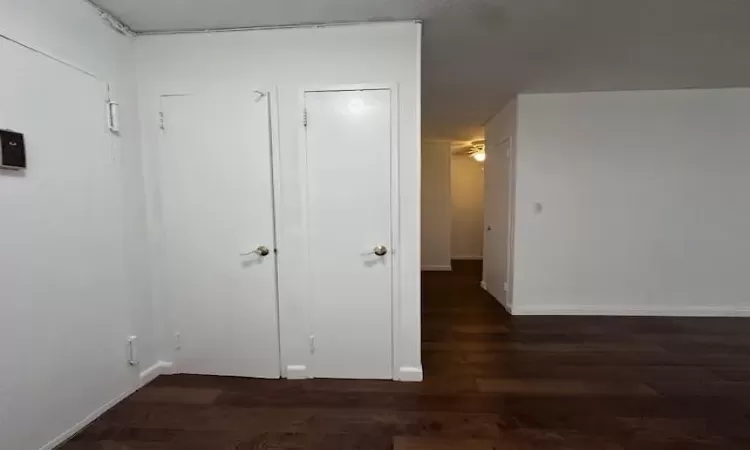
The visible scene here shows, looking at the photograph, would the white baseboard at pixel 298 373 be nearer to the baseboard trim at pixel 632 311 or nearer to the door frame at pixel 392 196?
the door frame at pixel 392 196

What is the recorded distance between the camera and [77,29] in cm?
212

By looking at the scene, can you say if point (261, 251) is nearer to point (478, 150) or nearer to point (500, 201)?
point (500, 201)

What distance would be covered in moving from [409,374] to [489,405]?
58 centimetres

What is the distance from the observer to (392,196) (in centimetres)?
254

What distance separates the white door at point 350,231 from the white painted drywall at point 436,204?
4596 mm

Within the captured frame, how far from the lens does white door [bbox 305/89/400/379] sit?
2521 mm

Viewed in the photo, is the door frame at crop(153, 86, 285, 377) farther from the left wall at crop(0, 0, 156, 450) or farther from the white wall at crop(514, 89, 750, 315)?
the white wall at crop(514, 89, 750, 315)

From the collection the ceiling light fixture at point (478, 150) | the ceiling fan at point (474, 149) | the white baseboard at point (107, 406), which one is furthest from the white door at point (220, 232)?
the ceiling light fixture at point (478, 150)

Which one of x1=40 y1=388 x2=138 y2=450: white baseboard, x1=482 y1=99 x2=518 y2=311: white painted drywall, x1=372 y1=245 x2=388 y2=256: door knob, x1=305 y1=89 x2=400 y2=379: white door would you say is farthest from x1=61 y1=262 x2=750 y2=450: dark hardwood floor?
x1=482 y1=99 x2=518 y2=311: white painted drywall

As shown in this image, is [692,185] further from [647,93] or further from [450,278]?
[450,278]

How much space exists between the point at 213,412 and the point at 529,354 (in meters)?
2.51

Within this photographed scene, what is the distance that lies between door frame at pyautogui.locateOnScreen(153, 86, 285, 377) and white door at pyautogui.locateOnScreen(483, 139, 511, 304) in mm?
2902

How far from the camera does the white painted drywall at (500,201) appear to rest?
4234 mm

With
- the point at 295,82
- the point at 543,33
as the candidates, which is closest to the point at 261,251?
the point at 295,82
